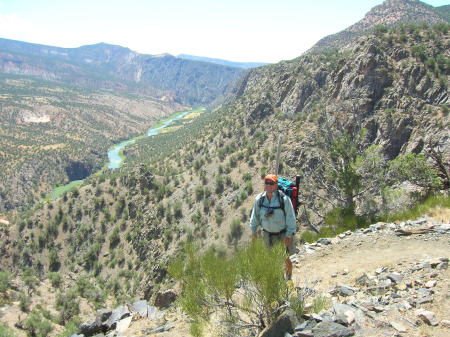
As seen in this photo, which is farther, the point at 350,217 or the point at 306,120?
the point at 306,120

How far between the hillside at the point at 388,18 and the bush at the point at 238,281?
66.7 metres

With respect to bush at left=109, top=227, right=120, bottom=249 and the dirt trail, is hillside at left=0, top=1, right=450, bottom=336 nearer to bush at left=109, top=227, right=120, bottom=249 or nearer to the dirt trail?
the dirt trail

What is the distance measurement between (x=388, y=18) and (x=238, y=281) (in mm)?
89827

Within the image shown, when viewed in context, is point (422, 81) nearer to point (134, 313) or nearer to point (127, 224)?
point (134, 313)

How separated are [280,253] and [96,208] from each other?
153 ft

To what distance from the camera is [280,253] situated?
5238mm

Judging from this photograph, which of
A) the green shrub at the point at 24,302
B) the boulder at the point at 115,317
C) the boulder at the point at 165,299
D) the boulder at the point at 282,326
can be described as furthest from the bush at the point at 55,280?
the boulder at the point at 282,326

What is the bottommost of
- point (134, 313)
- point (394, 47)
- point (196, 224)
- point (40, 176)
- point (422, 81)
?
point (40, 176)

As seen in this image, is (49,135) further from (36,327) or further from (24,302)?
(36,327)

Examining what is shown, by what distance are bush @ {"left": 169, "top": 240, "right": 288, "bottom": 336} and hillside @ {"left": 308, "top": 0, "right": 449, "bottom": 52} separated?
6675 cm

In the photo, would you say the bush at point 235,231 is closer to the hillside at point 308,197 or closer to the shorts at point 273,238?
the hillside at point 308,197

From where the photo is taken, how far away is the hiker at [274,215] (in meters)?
6.64

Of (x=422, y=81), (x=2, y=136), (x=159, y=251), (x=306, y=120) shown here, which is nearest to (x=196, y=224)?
(x=159, y=251)

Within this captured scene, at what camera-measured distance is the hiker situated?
6641 mm
